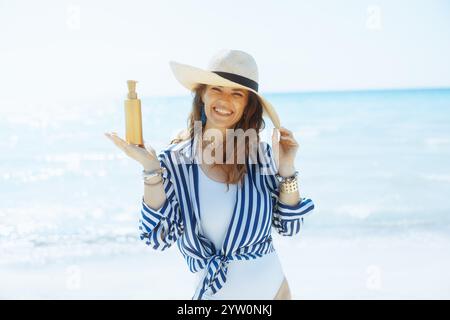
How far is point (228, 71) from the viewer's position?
1849mm

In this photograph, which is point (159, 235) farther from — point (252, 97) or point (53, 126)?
point (53, 126)

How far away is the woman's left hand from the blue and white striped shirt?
5 centimetres

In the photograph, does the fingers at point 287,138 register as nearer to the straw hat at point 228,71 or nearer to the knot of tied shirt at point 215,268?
the straw hat at point 228,71

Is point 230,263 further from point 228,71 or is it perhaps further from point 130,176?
point 130,176

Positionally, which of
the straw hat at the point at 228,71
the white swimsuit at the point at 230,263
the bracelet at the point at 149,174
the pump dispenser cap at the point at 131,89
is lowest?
the white swimsuit at the point at 230,263

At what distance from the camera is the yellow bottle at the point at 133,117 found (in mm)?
1660

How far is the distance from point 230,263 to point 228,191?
29 cm

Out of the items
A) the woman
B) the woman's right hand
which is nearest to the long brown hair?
the woman

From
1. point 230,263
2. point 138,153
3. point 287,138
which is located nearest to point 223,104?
point 287,138

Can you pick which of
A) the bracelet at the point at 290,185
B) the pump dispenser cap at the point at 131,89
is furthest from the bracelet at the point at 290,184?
the pump dispenser cap at the point at 131,89

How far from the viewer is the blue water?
19.8ft

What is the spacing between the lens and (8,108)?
18.1 m

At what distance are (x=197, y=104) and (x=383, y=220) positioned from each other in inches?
203
